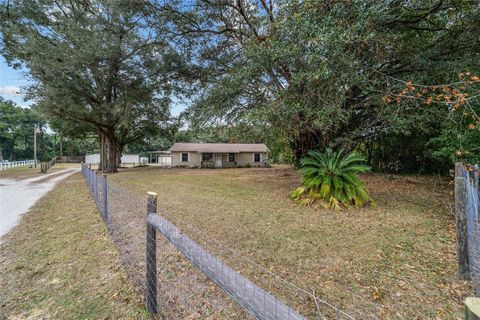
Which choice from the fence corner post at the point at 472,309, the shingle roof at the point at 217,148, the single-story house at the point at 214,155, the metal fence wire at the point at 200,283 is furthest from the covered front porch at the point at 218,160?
the fence corner post at the point at 472,309

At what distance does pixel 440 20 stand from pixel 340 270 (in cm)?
692

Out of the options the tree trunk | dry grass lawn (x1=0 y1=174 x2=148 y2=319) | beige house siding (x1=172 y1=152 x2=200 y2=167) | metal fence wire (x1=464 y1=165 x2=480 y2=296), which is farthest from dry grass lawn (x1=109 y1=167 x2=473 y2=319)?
beige house siding (x1=172 y1=152 x2=200 y2=167)

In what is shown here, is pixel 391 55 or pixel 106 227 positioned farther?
pixel 391 55

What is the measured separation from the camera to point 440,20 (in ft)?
19.3

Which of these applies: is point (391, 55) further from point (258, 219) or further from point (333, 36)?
point (258, 219)

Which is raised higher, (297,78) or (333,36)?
(333,36)

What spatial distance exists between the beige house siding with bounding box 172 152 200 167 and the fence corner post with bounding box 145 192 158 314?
23.7 m

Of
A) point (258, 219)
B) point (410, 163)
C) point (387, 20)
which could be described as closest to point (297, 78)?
point (387, 20)

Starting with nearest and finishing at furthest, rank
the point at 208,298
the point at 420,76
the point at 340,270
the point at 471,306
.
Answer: the point at 471,306 < the point at 208,298 < the point at 340,270 < the point at 420,76

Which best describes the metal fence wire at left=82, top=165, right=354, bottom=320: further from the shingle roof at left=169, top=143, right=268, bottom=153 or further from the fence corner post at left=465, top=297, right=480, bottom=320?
the shingle roof at left=169, top=143, right=268, bottom=153

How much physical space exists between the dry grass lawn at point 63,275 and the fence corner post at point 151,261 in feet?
0.51

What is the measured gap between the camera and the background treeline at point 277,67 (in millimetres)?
4930

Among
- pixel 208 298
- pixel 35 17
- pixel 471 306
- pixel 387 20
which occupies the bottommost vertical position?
pixel 208 298

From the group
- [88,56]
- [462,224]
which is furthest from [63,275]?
[88,56]
